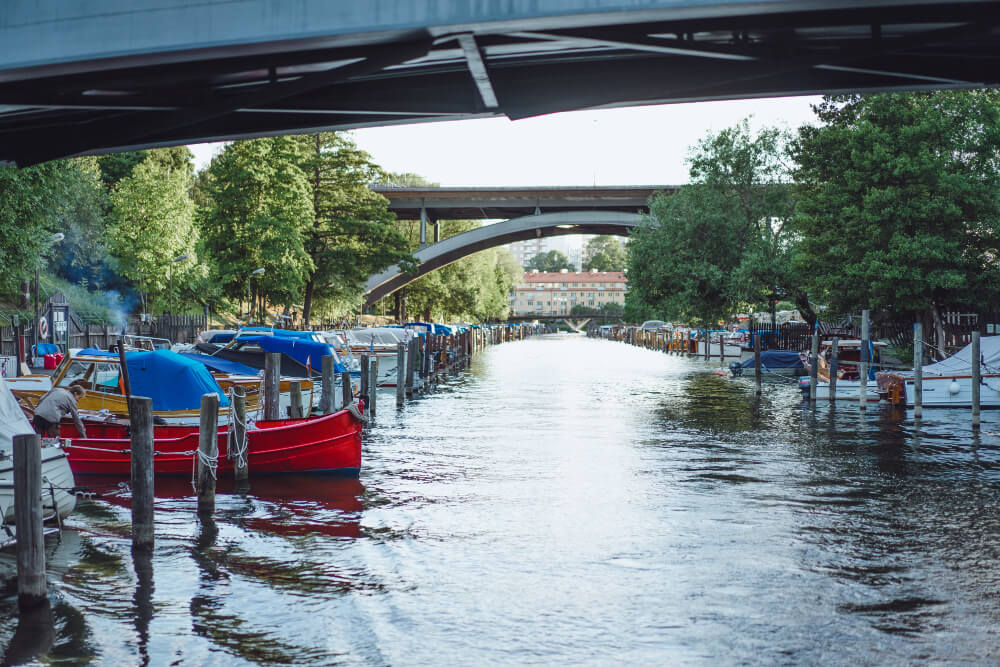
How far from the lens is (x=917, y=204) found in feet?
103

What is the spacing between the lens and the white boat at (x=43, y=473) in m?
10.9

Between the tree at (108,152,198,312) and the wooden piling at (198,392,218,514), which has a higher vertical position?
the tree at (108,152,198,312)

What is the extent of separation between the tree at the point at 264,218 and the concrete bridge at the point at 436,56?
35017 mm

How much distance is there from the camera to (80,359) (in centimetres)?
1909

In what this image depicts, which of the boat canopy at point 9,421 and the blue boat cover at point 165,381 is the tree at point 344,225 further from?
the boat canopy at point 9,421

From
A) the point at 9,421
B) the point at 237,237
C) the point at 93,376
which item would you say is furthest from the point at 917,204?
the point at 237,237

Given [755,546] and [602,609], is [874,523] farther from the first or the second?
[602,609]

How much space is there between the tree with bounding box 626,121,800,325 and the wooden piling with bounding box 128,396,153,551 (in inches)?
1369

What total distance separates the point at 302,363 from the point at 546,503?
45.6ft

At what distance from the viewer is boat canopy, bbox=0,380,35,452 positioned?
1144cm

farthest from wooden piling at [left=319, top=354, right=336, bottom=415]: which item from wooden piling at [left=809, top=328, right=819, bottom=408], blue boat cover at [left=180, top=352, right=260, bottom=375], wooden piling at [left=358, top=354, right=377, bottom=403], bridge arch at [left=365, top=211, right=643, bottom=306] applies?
bridge arch at [left=365, top=211, right=643, bottom=306]

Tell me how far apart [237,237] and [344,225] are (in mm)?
6536

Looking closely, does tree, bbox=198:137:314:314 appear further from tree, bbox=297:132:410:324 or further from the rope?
the rope

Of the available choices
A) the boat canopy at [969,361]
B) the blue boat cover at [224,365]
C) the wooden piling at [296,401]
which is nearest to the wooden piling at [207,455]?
the wooden piling at [296,401]
